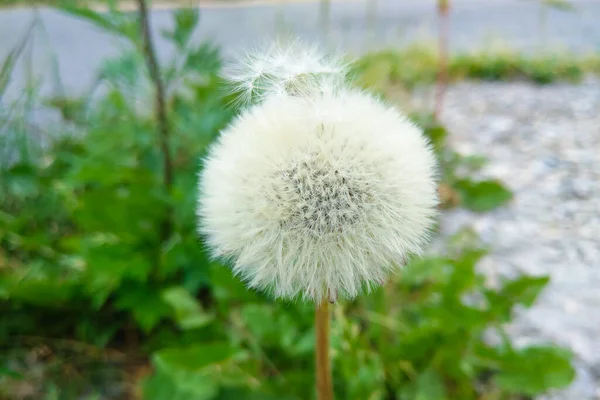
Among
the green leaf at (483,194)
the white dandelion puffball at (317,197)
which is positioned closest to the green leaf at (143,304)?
the white dandelion puffball at (317,197)

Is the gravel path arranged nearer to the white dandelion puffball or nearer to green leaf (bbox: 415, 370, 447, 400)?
green leaf (bbox: 415, 370, 447, 400)

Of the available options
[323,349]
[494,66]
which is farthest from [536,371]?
[494,66]

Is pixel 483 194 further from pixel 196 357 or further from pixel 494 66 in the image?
pixel 494 66

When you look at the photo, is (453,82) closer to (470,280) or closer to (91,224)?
(470,280)

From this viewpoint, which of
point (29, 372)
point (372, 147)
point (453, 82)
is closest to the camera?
point (372, 147)

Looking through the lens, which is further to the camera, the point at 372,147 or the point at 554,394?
the point at 554,394

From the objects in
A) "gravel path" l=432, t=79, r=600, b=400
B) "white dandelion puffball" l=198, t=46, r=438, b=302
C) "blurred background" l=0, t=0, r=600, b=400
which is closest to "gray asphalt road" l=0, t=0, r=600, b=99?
"gravel path" l=432, t=79, r=600, b=400

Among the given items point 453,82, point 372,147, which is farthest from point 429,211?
point 453,82
